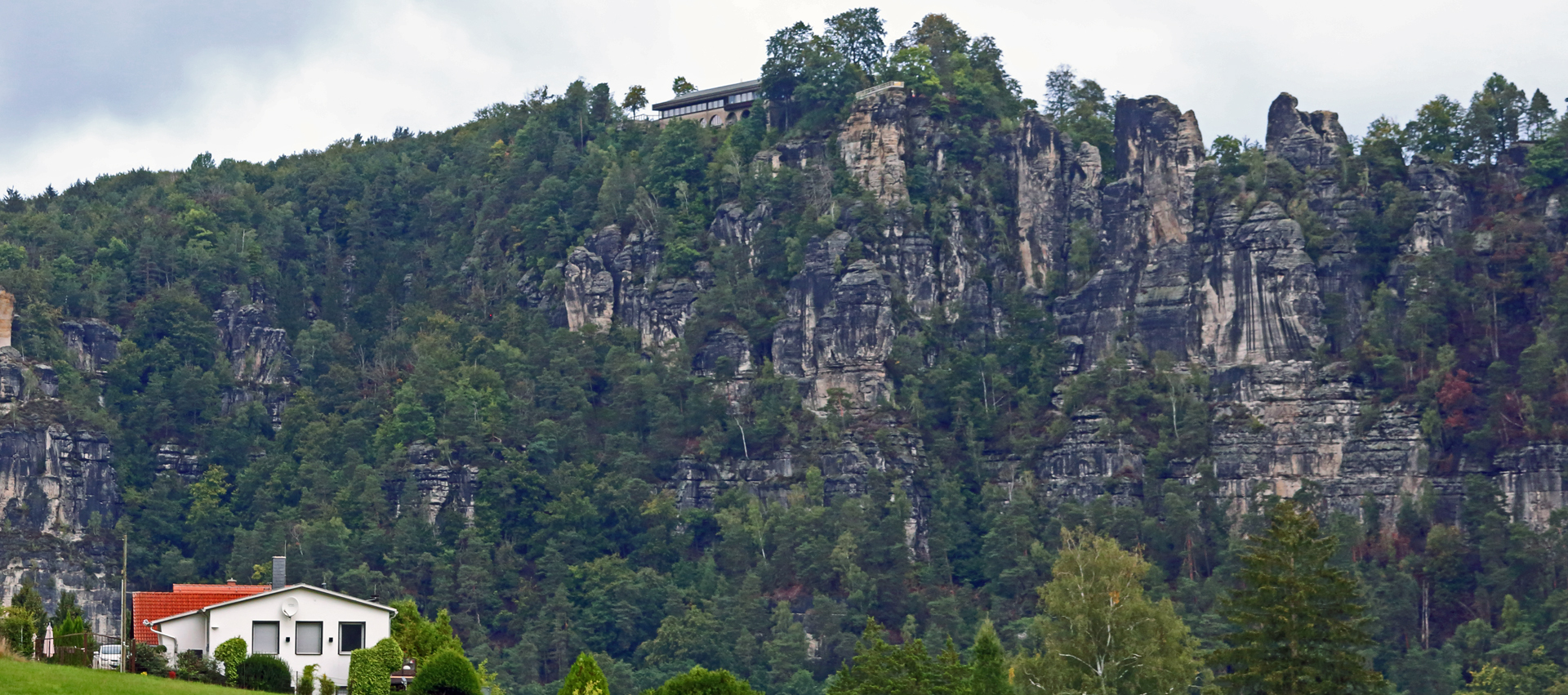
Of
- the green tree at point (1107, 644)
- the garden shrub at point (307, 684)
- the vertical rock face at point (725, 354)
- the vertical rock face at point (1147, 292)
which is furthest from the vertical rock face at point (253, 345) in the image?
the garden shrub at point (307, 684)

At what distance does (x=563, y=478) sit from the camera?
511ft

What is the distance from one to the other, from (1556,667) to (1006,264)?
173 ft

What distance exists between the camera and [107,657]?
61.2 metres

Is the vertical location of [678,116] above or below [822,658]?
above

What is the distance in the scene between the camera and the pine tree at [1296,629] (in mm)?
64938

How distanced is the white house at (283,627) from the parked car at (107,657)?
333 centimetres

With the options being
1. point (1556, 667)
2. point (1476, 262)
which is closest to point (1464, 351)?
point (1476, 262)

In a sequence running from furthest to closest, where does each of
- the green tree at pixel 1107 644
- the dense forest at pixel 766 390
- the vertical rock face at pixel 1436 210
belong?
the vertical rock face at pixel 1436 210, the dense forest at pixel 766 390, the green tree at pixel 1107 644

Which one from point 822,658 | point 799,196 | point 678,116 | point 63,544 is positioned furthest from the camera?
point 678,116

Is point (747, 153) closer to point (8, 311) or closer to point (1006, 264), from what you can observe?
point (1006, 264)

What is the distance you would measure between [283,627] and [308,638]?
2.33ft

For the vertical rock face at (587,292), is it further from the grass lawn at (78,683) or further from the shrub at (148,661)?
the grass lawn at (78,683)

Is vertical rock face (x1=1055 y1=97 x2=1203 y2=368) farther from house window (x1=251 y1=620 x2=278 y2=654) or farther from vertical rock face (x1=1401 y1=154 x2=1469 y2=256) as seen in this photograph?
house window (x1=251 y1=620 x2=278 y2=654)

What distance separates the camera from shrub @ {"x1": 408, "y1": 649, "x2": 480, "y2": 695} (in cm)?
6097
